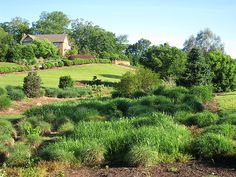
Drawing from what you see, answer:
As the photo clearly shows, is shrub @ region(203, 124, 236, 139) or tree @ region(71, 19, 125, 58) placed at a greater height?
tree @ region(71, 19, 125, 58)

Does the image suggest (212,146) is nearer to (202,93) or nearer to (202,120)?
(202,120)

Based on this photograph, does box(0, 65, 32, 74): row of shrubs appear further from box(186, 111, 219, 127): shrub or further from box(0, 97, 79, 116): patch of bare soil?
box(186, 111, 219, 127): shrub

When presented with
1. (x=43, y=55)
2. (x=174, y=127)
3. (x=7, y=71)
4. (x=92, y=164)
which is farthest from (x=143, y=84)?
(x=43, y=55)

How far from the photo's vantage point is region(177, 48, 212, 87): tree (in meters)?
30.4

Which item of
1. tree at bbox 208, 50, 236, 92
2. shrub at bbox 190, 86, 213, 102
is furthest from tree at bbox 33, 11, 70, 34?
shrub at bbox 190, 86, 213, 102

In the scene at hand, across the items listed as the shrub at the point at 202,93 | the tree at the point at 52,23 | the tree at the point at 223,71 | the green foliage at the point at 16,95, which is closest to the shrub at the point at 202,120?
the shrub at the point at 202,93

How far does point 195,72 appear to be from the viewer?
3078 centimetres

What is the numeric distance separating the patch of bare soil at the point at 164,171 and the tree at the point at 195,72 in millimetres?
23153

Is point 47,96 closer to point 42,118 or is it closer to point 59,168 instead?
point 42,118

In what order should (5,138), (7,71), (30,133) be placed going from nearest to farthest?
(5,138) → (30,133) → (7,71)

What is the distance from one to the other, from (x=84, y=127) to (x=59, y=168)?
98.5 inches

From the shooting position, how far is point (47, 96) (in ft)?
92.6

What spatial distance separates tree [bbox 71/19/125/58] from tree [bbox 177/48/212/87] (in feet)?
193

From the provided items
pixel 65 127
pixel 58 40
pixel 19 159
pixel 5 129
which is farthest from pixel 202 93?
pixel 58 40
